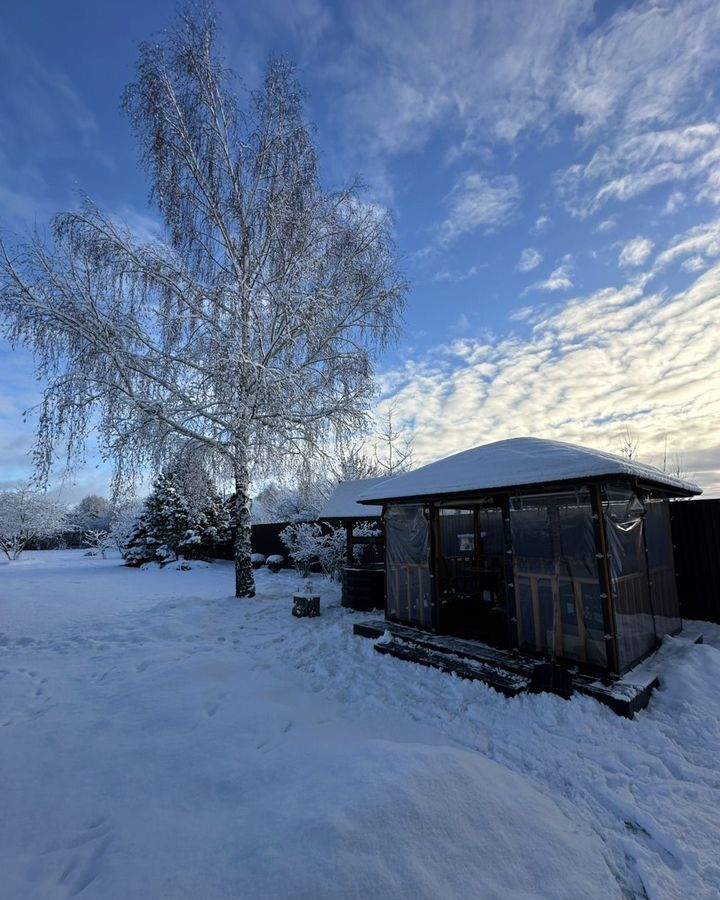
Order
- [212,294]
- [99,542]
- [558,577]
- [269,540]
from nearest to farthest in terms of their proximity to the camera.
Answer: [558,577] < [212,294] < [269,540] < [99,542]

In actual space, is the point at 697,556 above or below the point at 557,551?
below

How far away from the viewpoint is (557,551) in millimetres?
4922

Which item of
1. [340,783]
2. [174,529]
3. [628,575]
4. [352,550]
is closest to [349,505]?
[352,550]

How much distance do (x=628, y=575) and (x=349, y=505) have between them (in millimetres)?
5999

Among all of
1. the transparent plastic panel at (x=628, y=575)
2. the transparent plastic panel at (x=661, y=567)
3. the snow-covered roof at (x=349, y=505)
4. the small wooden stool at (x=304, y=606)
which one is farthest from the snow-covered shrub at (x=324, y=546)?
the transparent plastic panel at (x=628, y=575)

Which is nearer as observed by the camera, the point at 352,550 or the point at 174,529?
the point at 352,550

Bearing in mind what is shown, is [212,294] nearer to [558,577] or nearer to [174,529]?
[558,577]

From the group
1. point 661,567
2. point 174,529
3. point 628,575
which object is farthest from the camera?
point 174,529

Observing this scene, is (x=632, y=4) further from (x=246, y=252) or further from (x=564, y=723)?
(x=564, y=723)

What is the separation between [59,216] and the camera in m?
7.88

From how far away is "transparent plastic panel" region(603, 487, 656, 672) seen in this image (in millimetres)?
4613

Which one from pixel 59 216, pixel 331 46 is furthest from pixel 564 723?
pixel 59 216

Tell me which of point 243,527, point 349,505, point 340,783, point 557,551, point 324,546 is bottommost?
point 340,783

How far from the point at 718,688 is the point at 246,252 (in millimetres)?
10470
